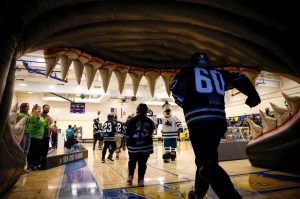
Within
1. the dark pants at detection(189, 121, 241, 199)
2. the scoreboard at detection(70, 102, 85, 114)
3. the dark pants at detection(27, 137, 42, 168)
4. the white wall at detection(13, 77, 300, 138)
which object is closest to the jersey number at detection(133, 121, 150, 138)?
the dark pants at detection(189, 121, 241, 199)

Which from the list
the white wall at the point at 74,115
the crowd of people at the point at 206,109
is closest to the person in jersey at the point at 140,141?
the crowd of people at the point at 206,109

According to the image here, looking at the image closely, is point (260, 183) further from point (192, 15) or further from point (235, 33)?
point (192, 15)

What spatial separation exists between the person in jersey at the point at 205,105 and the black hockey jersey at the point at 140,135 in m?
1.53

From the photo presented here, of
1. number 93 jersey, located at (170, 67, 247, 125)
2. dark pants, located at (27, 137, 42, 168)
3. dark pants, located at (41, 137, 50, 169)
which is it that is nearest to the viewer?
number 93 jersey, located at (170, 67, 247, 125)

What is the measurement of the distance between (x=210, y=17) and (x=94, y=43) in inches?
38.0

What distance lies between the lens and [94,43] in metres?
1.90

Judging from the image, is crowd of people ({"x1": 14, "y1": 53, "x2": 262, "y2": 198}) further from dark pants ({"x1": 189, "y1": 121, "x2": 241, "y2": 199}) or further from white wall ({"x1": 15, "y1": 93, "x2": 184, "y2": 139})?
Result: white wall ({"x1": 15, "y1": 93, "x2": 184, "y2": 139})

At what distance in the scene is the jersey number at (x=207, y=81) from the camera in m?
2.00

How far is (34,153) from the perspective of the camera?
5.20m

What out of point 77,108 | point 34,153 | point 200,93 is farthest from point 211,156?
point 77,108

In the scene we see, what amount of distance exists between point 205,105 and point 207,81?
0.77ft

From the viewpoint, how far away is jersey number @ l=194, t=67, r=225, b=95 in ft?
6.56

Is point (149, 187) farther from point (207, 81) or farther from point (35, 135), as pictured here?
point (35, 135)

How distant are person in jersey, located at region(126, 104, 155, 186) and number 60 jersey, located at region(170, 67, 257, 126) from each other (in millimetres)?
1701
